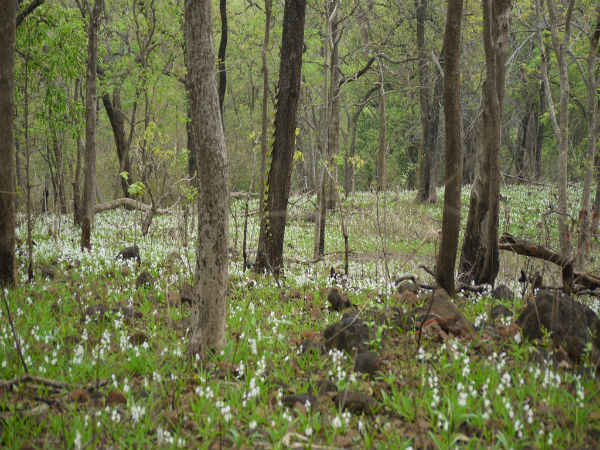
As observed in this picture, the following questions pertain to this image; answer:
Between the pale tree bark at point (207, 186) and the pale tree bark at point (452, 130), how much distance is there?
10.3 ft

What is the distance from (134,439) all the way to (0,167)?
16.9ft

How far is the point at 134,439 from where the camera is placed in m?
3.26

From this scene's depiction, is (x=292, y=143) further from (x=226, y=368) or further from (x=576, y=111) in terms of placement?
(x=576, y=111)

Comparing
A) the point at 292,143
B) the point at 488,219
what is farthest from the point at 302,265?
the point at 488,219

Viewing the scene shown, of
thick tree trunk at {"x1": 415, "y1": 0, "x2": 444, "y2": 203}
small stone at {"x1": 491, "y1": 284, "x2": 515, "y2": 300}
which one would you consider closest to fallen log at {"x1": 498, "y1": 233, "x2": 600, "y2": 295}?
small stone at {"x1": 491, "y1": 284, "x2": 515, "y2": 300}

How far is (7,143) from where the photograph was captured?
22.1ft

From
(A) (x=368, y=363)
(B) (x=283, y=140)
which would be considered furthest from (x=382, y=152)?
(A) (x=368, y=363)

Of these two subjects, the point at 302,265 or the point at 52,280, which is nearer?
the point at 52,280

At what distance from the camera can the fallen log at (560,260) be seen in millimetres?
6156

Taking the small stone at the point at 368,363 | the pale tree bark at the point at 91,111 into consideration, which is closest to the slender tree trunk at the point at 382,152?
the small stone at the point at 368,363

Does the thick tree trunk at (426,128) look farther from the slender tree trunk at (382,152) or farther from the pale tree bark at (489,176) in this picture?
the pale tree bark at (489,176)

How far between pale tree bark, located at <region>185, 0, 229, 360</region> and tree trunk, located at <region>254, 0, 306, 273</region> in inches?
166

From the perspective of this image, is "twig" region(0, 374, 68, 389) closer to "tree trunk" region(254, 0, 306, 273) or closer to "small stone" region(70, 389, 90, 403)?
"small stone" region(70, 389, 90, 403)

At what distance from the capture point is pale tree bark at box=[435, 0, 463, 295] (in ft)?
19.7
